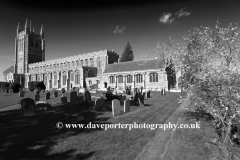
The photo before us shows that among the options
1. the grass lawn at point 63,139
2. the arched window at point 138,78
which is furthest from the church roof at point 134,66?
the grass lawn at point 63,139

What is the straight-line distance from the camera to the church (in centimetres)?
3167

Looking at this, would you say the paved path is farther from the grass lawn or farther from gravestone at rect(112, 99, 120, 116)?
gravestone at rect(112, 99, 120, 116)

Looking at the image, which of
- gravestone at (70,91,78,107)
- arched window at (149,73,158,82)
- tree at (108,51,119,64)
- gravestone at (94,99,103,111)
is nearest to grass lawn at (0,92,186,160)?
gravestone at (94,99,103,111)

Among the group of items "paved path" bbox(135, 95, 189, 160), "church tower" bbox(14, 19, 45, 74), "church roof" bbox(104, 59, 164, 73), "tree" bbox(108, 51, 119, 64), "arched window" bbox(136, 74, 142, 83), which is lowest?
"paved path" bbox(135, 95, 189, 160)

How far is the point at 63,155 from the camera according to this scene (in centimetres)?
411

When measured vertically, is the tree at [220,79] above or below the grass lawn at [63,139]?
above

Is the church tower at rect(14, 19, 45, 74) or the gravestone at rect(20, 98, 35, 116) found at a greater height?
the church tower at rect(14, 19, 45, 74)

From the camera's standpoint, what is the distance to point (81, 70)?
128 ft

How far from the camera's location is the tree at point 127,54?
52031 millimetres

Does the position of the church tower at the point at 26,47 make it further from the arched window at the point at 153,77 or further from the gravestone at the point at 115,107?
the gravestone at the point at 115,107

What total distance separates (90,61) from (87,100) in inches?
1593

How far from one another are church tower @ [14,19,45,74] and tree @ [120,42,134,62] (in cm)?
4084

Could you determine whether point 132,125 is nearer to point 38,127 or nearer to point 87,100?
point 38,127

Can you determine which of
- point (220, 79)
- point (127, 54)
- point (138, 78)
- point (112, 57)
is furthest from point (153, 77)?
point (220, 79)
